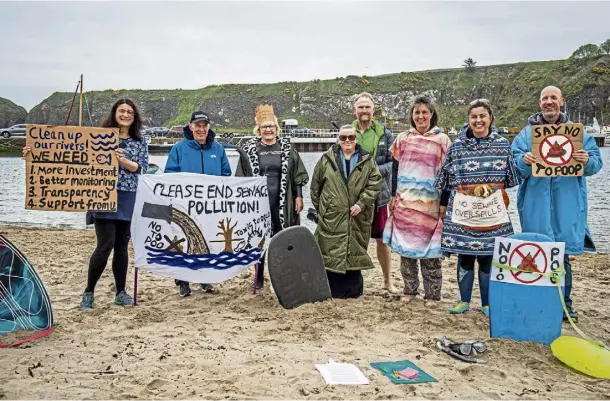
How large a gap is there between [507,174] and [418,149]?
3.11 ft

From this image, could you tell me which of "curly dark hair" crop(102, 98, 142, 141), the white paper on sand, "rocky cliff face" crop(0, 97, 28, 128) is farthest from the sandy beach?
"rocky cliff face" crop(0, 97, 28, 128)

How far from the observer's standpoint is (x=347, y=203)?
18.7 ft

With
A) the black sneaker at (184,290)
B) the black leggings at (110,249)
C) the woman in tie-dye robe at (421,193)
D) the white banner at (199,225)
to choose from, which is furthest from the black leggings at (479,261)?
the black leggings at (110,249)

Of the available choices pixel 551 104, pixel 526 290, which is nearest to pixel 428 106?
pixel 551 104

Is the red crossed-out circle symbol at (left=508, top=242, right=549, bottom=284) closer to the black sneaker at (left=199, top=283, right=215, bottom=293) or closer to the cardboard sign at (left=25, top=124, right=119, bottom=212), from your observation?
the black sneaker at (left=199, top=283, right=215, bottom=293)

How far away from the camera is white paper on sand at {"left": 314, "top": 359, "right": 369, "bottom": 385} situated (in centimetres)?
355

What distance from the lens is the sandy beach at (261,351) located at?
11.3 feet

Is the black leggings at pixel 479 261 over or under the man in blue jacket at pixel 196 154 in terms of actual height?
under

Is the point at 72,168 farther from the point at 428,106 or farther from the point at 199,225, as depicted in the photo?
the point at 428,106

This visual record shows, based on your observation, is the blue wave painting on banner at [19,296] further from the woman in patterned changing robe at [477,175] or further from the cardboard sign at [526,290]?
the cardboard sign at [526,290]

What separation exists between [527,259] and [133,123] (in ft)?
13.6

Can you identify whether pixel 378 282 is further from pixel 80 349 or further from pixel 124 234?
pixel 80 349

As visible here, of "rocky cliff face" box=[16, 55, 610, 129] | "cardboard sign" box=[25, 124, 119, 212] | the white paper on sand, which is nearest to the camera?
the white paper on sand

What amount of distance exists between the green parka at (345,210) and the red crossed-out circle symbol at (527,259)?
5.40ft
